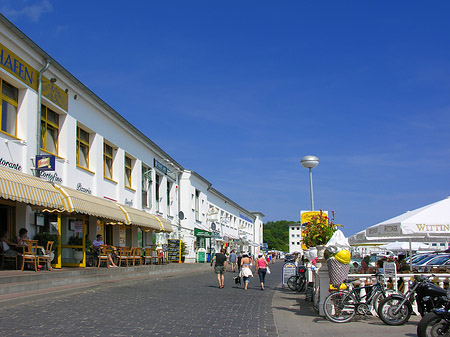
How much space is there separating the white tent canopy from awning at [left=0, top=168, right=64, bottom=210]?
10.2 m

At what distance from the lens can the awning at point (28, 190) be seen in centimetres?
1381

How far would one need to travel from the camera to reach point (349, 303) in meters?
10.3

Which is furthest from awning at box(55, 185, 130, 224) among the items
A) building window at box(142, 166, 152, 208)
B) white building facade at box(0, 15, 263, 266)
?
building window at box(142, 166, 152, 208)

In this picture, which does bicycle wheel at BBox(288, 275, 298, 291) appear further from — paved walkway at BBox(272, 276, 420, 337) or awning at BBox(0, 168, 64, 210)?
awning at BBox(0, 168, 64, 210)

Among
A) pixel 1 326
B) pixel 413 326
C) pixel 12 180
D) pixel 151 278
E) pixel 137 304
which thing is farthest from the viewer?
pixel 151 278

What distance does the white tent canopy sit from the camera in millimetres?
12448

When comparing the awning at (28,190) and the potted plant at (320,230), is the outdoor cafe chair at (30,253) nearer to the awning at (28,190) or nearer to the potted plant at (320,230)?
the awning at (28,190)

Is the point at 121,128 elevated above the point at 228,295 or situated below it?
above

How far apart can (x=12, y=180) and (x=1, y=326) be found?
664 cm

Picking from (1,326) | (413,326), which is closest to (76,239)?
(1,326)

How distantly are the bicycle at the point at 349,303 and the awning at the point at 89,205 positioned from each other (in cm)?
1015

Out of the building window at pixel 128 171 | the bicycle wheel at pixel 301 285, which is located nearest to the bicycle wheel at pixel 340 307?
the bicycle wheel at pixel 301 285

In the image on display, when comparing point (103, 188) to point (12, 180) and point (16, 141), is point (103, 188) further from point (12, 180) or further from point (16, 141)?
point (12, 180)

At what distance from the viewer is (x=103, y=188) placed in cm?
2397
